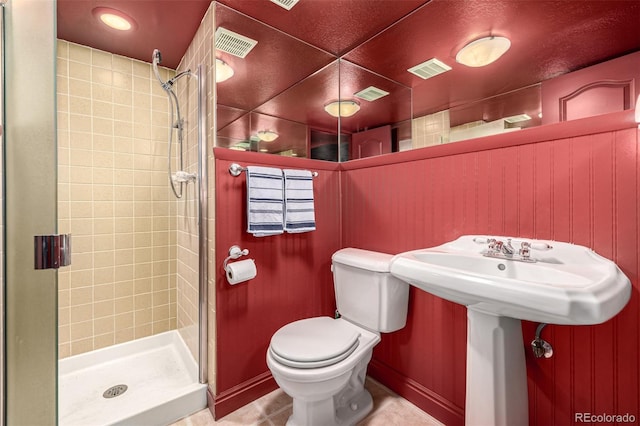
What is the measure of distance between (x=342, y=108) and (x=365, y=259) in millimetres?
1233

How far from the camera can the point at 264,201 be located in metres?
1.57

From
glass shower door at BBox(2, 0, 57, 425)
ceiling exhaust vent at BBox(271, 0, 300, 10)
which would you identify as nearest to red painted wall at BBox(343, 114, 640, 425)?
A: ceiling exhaust vent at BBox(271, 0, 300, 10)

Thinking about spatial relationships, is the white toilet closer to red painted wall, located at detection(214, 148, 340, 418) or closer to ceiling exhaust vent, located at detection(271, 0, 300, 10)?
red painted wall, located at detection(214, 148, 340, 418)

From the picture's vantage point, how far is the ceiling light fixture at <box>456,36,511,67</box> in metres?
1.55

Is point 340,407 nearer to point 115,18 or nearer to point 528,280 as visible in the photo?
point 528,280

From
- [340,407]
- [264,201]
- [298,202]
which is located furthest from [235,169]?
[340,407]

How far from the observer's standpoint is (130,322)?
82.7 inches

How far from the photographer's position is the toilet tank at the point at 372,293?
4.91 ft

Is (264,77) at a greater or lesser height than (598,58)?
greater

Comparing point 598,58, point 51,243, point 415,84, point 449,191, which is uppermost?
point 415,84

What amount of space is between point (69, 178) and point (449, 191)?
2.38 m

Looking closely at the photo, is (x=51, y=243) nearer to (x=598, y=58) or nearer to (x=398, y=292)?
(x=398, y=292)

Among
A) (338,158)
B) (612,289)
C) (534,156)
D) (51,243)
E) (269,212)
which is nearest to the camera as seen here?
(51,243)

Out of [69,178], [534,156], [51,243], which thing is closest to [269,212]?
[51,243]
